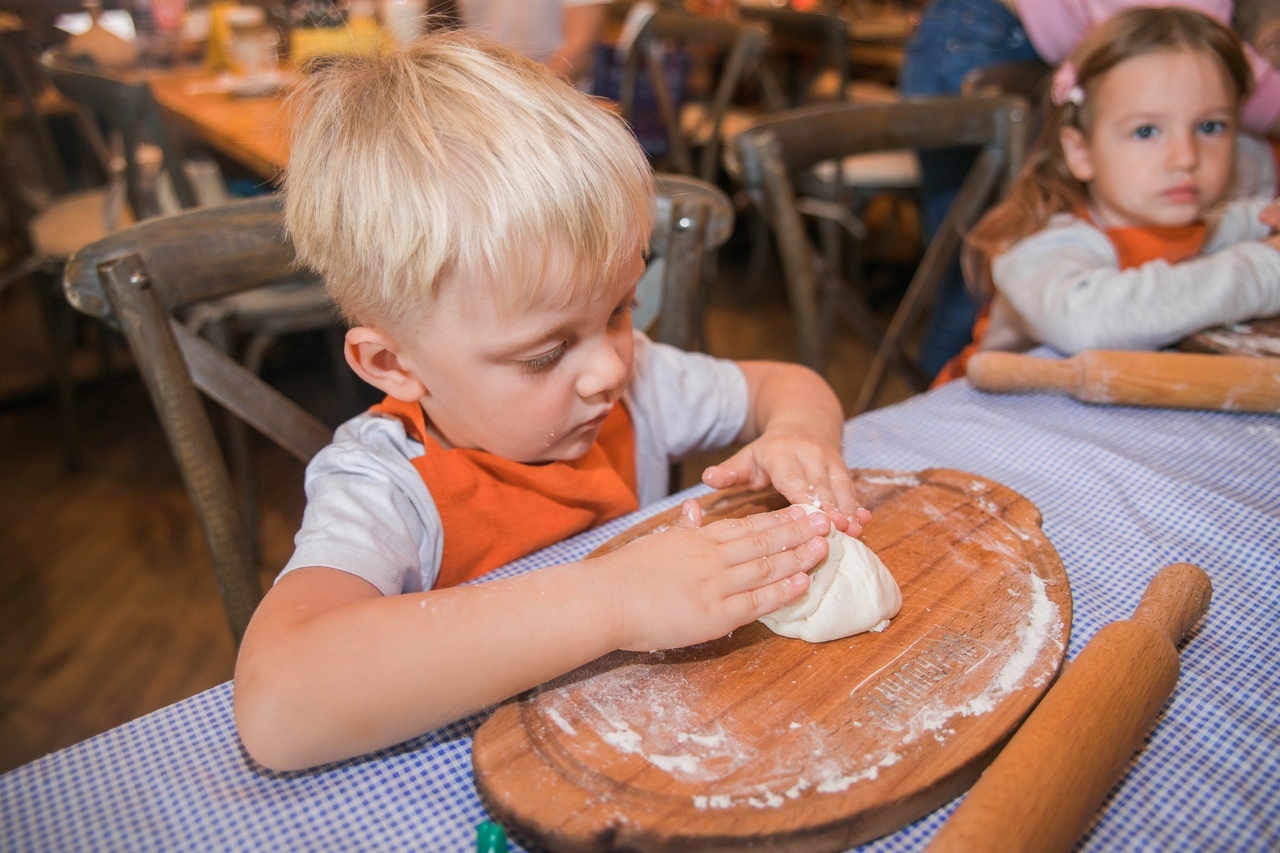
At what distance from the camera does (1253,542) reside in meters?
0.82

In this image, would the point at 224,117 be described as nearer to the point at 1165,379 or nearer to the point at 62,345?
the point at 62,345

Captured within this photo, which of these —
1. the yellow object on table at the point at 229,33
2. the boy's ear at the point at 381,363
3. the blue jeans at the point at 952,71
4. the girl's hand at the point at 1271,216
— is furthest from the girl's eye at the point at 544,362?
the yellow object on table at the point at 229,33

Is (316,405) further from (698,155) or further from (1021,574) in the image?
(1021,574)

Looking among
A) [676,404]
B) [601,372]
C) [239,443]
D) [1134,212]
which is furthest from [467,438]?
[239,443]

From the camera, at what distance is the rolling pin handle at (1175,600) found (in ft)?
2.19

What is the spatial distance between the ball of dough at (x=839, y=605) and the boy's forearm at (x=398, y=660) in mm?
145

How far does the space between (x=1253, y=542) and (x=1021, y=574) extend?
0.85ft

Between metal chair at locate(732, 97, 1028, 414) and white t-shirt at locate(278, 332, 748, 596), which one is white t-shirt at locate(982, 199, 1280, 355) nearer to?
metal chair at locate(732, 97, 1028, 414)

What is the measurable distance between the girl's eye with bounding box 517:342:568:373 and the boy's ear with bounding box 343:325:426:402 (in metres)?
0.13

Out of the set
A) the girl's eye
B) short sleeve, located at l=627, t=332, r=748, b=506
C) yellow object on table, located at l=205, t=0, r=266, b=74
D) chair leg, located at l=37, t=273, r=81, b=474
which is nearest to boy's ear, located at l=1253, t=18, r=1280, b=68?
short sleeve, located at l=627, t=332, r=748, b=506

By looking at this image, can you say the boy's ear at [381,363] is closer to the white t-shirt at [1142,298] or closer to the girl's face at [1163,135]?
the white t-shirt at [1142,298]

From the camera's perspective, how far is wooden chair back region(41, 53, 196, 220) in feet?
6.30

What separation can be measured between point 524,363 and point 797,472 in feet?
0.96

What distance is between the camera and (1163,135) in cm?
133
